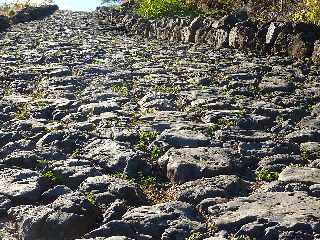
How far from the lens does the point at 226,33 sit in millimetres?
15039

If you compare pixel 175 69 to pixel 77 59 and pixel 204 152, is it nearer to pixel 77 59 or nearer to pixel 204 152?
pixel 77 59

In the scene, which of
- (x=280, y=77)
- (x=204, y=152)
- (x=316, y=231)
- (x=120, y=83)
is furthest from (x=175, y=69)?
(x=316, y=231)

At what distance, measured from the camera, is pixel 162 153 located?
598 centimetres

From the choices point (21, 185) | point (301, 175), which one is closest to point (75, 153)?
point (21, 185)

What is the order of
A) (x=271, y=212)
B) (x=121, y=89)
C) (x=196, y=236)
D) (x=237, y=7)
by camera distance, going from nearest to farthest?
(x=196, y=236) < (x=271, y=212) < (x=121, y=89) < (x=237, y=7)

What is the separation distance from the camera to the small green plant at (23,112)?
25.5 ft

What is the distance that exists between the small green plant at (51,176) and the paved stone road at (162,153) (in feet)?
0.04

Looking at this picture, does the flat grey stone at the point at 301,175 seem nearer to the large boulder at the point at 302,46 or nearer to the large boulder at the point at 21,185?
the large boulder at the point at 21,185

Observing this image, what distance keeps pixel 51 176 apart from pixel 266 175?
6.58 feet

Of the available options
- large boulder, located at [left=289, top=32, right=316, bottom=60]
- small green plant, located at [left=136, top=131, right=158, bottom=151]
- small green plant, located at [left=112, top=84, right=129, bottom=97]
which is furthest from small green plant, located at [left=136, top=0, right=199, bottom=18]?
small green plant, located at [left=136, top=131, right=158, bottom=151]

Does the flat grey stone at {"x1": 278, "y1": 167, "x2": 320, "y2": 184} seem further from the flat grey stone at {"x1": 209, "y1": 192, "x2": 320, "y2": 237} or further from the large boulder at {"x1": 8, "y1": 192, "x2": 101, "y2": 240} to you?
the large boulder at {"x1": 8, "y1": 192, "x2": 101, "y2": 240}

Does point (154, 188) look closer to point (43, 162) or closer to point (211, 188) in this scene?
point (211, 188)

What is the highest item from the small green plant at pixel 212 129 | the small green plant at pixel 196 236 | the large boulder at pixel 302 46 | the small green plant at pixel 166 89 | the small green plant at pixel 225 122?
the large boulder at pixel 302 46

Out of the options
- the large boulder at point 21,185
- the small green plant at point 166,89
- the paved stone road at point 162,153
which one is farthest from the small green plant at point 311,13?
the large boulder at point 21,185
